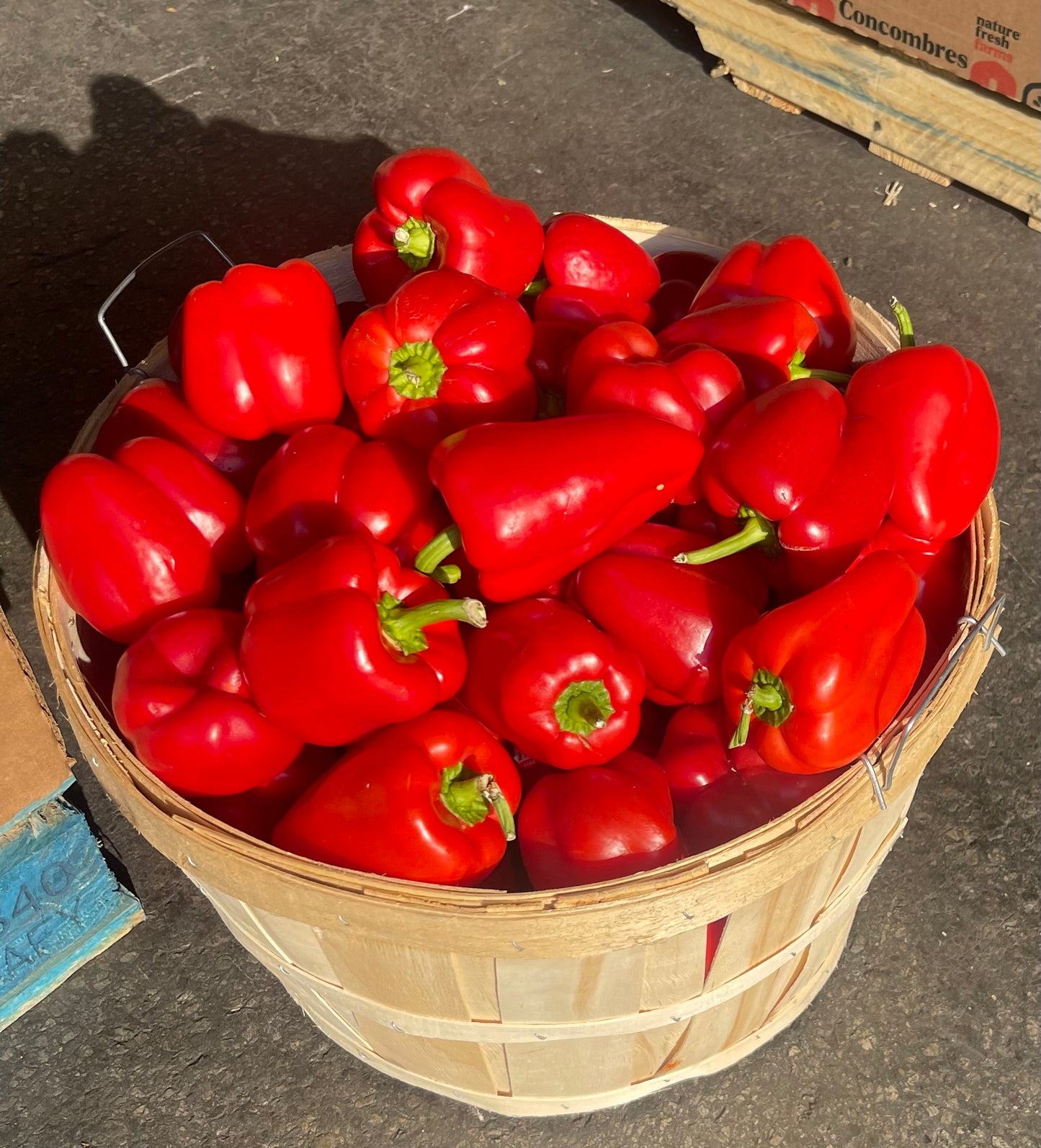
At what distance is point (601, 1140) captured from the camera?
212 cm

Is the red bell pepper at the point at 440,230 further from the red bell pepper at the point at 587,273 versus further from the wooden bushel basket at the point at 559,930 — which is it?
the wooden bushel basket at the point at 559,930

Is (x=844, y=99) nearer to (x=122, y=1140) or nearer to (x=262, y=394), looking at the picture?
(x=262, y=394)

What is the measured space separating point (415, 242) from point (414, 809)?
3.20 ft

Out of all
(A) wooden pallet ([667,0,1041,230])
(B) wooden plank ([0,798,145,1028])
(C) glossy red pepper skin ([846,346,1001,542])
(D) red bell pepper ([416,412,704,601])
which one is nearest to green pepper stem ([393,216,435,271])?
(D) red bell pepper ([416,412,704,601])

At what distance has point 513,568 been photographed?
155cm

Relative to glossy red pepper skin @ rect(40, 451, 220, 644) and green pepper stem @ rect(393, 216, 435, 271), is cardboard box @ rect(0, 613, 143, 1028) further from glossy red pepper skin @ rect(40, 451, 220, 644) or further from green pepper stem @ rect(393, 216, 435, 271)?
green pepper stem @ rect(393, 216, 435, 271)

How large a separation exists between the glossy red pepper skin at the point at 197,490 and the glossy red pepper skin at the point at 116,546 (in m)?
0.03

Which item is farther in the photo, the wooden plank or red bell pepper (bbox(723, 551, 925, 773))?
the wooden plank

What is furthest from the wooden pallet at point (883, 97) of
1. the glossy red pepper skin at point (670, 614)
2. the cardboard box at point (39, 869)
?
the cardboard box at point (39, 869)

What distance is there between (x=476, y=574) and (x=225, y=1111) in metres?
1.20

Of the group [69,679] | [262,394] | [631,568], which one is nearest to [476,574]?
[631,568]

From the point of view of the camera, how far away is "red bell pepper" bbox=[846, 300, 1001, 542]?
5.41ft

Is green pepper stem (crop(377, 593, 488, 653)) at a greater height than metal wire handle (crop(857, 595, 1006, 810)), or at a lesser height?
greater

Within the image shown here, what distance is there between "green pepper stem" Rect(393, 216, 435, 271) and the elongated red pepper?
2.13 ft
